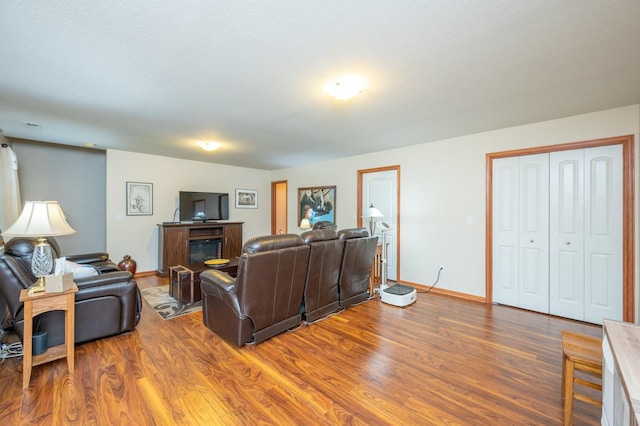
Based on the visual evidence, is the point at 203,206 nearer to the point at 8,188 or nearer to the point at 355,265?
the point at 8,188

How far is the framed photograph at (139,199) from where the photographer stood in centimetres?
505

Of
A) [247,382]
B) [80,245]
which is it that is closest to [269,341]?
[247,382]

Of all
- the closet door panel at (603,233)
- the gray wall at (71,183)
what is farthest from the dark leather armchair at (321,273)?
the gray wall at (71,183)

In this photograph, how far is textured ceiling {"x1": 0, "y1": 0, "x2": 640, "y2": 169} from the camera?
4.87ft

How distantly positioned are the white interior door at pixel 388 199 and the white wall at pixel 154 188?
138 inches

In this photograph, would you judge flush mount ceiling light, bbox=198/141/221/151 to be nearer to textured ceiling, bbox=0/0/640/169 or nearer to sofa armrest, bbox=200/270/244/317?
textured ceiling, bbox=0/0/640/169

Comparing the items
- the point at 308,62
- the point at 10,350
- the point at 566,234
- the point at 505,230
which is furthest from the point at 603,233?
the point at 10,350

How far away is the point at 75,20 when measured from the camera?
1.54 meters

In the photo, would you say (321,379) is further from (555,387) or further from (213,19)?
(213,19)

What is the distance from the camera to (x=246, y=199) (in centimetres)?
684

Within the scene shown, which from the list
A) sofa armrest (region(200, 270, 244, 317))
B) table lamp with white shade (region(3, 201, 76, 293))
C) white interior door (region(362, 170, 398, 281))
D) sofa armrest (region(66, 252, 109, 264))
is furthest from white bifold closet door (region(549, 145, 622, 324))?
sofa armrest (region(66, 252, 109, 264))

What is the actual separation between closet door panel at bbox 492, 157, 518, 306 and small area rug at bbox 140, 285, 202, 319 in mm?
4060

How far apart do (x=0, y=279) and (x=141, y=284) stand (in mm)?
2493

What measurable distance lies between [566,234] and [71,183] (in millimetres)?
7793
